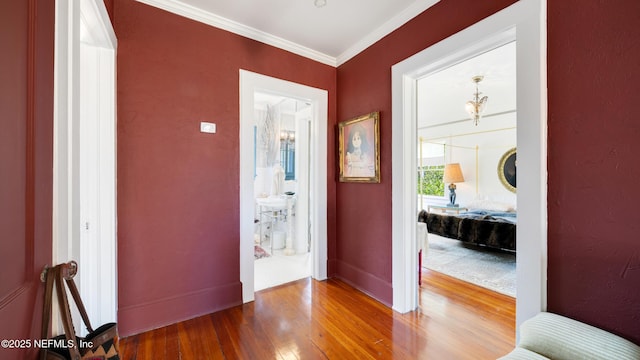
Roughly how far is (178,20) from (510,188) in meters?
6.23

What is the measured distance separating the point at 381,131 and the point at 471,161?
14.9 feet

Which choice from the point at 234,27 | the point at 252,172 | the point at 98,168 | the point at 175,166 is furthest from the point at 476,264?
the point at 98,168

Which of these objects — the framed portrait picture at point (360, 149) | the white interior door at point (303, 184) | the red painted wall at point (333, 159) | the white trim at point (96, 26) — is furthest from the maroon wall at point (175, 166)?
the white interior door at point (303, 184)

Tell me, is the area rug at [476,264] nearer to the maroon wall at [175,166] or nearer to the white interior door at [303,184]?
the white interior door at [303,184]

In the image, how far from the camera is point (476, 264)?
3521 mm

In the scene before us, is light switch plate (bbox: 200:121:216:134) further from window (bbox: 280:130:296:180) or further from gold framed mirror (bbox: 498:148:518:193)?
gold framed mirror (bbox: 498:148:518:193)

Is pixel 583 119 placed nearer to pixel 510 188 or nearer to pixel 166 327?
pixel 166 327

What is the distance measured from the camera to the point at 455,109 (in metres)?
5.54

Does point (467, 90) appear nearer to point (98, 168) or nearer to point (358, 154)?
point (358, 154)

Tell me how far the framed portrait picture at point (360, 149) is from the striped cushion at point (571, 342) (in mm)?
1569

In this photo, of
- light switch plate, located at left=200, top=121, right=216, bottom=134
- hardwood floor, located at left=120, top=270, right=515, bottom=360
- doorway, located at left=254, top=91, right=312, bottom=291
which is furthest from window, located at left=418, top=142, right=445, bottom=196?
light switch plate, located at left=200, top=121, right=216, bottom=134

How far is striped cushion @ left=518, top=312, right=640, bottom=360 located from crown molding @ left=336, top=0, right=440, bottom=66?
225cm

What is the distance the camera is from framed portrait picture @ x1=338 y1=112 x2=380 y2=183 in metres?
2.57

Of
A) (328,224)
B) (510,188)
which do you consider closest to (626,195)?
(328,224)
